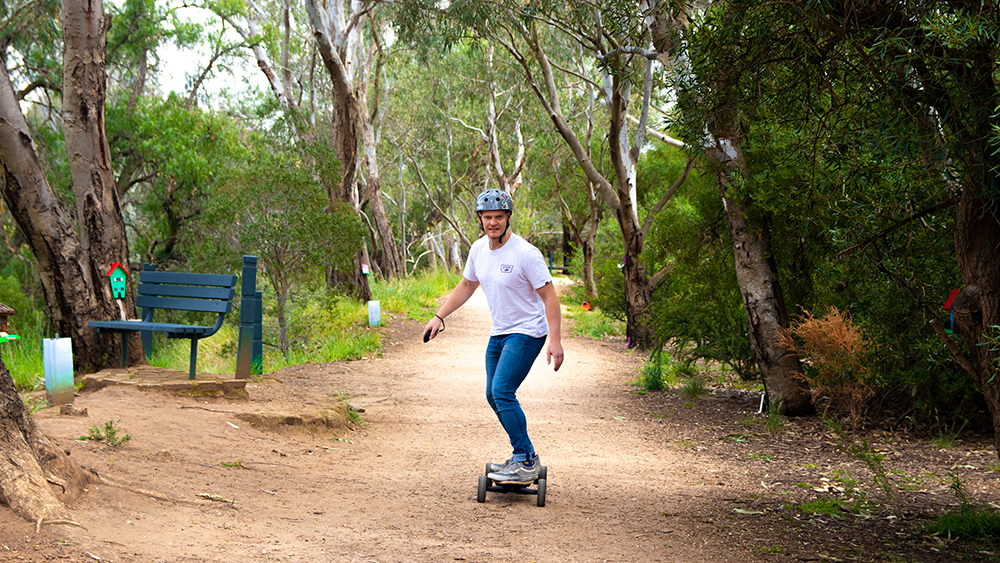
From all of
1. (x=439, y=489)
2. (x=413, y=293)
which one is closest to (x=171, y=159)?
(x=413, y=293)

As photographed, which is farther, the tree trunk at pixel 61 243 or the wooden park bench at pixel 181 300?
the tree trunk at pixel 61 243

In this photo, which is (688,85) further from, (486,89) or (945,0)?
(486,89)

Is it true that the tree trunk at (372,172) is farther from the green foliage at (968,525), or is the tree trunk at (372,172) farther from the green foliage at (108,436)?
the green foliage at (968,525)

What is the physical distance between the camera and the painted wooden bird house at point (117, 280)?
830 centimetres

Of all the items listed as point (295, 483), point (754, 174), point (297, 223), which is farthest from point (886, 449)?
point (297, 223)

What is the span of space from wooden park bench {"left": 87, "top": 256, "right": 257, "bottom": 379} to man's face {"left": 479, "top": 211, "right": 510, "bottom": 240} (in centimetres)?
330

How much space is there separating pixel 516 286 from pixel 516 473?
1147mm

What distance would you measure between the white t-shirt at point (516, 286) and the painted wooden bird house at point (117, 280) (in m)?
5.34

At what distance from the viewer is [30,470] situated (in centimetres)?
347

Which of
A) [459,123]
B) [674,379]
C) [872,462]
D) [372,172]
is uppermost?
[459,123]

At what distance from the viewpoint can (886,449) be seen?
21.5 ft

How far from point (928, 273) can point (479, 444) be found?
3898 millimetres

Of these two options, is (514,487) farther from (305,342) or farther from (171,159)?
(171,159)

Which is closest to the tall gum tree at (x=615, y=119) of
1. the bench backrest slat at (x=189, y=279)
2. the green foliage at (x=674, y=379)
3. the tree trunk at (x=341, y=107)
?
the green foliage at (x=674, y=379)
